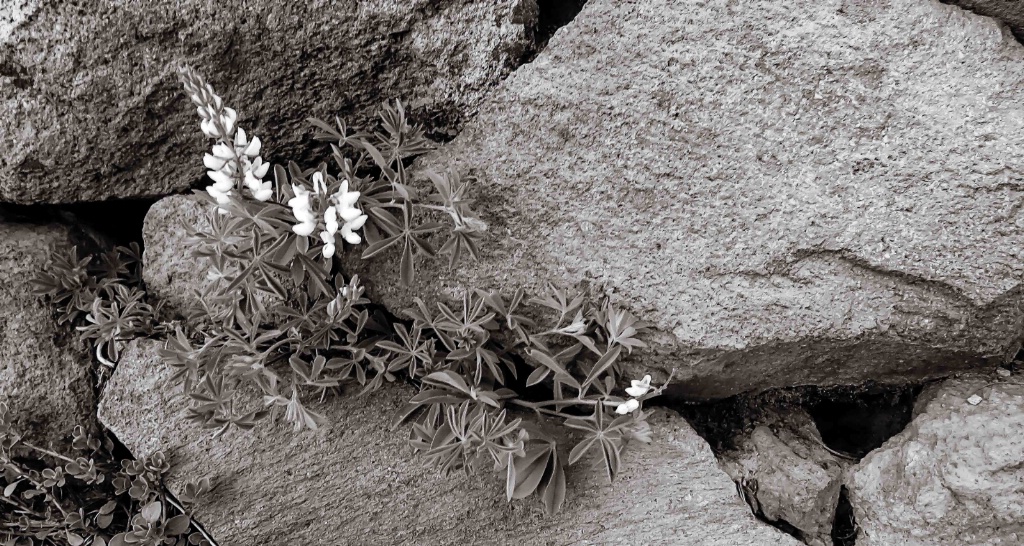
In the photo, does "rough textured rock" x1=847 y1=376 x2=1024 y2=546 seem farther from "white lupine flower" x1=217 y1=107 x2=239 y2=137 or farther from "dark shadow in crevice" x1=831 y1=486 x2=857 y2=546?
"white lupine flower" x1=217 y1=107 x2=239 y2=137

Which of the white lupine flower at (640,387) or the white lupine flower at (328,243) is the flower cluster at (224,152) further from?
the white lupine flower at (640,387)

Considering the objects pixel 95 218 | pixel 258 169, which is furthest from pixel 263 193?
→ pixel 95 218

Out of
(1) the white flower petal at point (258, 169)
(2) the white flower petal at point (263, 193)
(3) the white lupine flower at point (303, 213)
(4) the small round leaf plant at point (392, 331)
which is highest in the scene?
(1) the white flower petal at point (258, 169)

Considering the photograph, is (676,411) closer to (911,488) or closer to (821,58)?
(911,488)

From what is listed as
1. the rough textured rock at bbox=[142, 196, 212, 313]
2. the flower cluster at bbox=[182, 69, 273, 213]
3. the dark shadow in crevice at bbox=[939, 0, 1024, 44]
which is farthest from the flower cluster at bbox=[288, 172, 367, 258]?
the dark shadow in crevice at bbox=[939, 0, 1024, 44]

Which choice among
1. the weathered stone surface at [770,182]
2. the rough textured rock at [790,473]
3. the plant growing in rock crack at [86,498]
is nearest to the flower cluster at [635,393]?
the weathered stone surface at [770,182]

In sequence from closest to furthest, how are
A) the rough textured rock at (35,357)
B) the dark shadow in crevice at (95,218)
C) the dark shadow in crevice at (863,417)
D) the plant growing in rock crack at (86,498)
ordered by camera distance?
the dark shadow in crevice at (863,417), the plant growing in rock crack at (86,498), the rough textured rock at (35,357), the dark shadow in crevice at (95,218)
